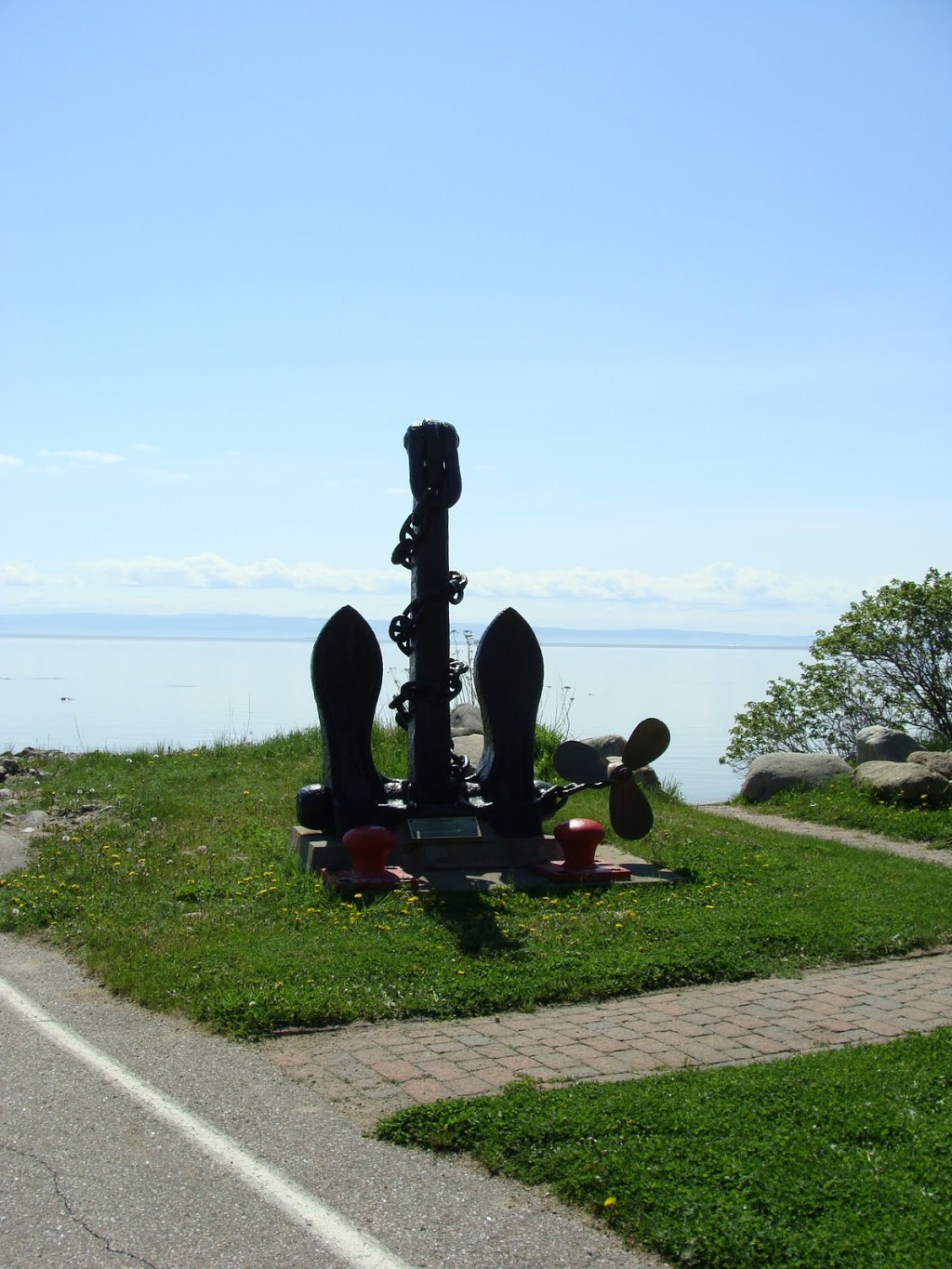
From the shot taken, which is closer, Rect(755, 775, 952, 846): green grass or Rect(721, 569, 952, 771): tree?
Rect(755, 775, 952, 846): green grass

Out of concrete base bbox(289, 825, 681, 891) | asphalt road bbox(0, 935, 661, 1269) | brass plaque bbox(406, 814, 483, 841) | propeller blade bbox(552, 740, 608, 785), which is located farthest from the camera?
propeller blade bbox(552, 740, 608, 785)

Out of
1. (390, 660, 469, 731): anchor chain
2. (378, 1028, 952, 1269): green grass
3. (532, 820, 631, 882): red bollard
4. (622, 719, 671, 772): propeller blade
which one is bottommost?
(378, 1028, 952, 1269): green grass

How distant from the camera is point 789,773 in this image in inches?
560

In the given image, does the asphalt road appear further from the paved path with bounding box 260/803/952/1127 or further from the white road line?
the paved path with bounding box 260/803/952/1127

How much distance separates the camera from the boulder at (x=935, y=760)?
13234mm

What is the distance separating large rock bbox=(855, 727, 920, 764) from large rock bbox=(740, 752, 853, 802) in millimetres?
427

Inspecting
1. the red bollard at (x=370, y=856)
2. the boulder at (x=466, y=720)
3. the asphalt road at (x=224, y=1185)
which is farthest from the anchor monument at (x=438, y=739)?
the boulder at (x=466, y=720)

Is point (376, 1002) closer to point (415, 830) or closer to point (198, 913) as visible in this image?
point (198, 913)

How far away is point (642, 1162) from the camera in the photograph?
400cm

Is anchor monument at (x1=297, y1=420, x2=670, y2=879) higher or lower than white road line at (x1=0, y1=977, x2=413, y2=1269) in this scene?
higher

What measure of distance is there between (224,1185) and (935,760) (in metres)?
11.0

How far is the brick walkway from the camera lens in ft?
16.1

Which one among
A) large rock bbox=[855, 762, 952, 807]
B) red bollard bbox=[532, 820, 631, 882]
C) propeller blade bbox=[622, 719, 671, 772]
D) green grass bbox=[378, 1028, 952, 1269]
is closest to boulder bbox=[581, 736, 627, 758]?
large rock bbox=[855, 762, 952, 807]

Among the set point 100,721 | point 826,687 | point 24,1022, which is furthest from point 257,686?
point 24,1022
